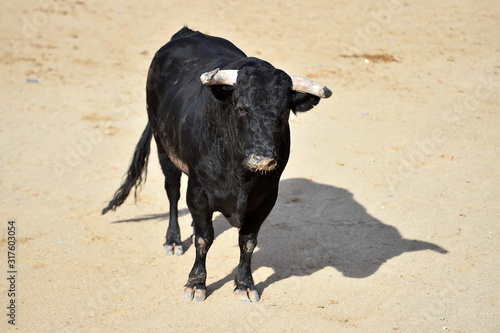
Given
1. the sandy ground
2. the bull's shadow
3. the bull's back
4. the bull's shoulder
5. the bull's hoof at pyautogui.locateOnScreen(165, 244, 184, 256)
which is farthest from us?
the bull's hoof at pyautogui.locateOnScreen(165, 244, 184, 256)

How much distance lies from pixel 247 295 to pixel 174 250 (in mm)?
Result: 1272

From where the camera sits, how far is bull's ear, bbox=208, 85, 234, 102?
14.9 feet

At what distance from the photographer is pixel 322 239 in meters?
6.39

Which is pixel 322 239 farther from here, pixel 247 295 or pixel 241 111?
pixel 241 111

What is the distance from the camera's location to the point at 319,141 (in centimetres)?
883

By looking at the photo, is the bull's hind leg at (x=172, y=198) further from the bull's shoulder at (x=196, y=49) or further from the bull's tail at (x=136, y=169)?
the bull's shoulder at (x=196, y=49)

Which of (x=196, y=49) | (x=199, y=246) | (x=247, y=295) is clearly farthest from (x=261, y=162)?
(x=196, y=49)

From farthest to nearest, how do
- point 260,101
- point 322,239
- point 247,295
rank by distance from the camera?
point 322,239
point 247,295
point 260,101

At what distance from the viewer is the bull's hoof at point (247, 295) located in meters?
5.29

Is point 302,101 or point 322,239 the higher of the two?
point 302,101

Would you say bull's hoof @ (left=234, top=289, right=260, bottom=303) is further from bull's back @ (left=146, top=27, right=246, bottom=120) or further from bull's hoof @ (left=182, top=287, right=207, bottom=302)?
bull's back @ (left=146, top=27, right=246, bottom=120)

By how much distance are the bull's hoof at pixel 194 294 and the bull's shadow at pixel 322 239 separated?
0.65 ft

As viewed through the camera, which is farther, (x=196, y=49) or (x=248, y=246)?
(x=196, y=49)

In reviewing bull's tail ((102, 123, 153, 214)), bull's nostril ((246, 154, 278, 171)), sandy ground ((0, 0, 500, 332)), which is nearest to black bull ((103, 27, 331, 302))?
bull's nostril ((246, 154, 278, 171))
